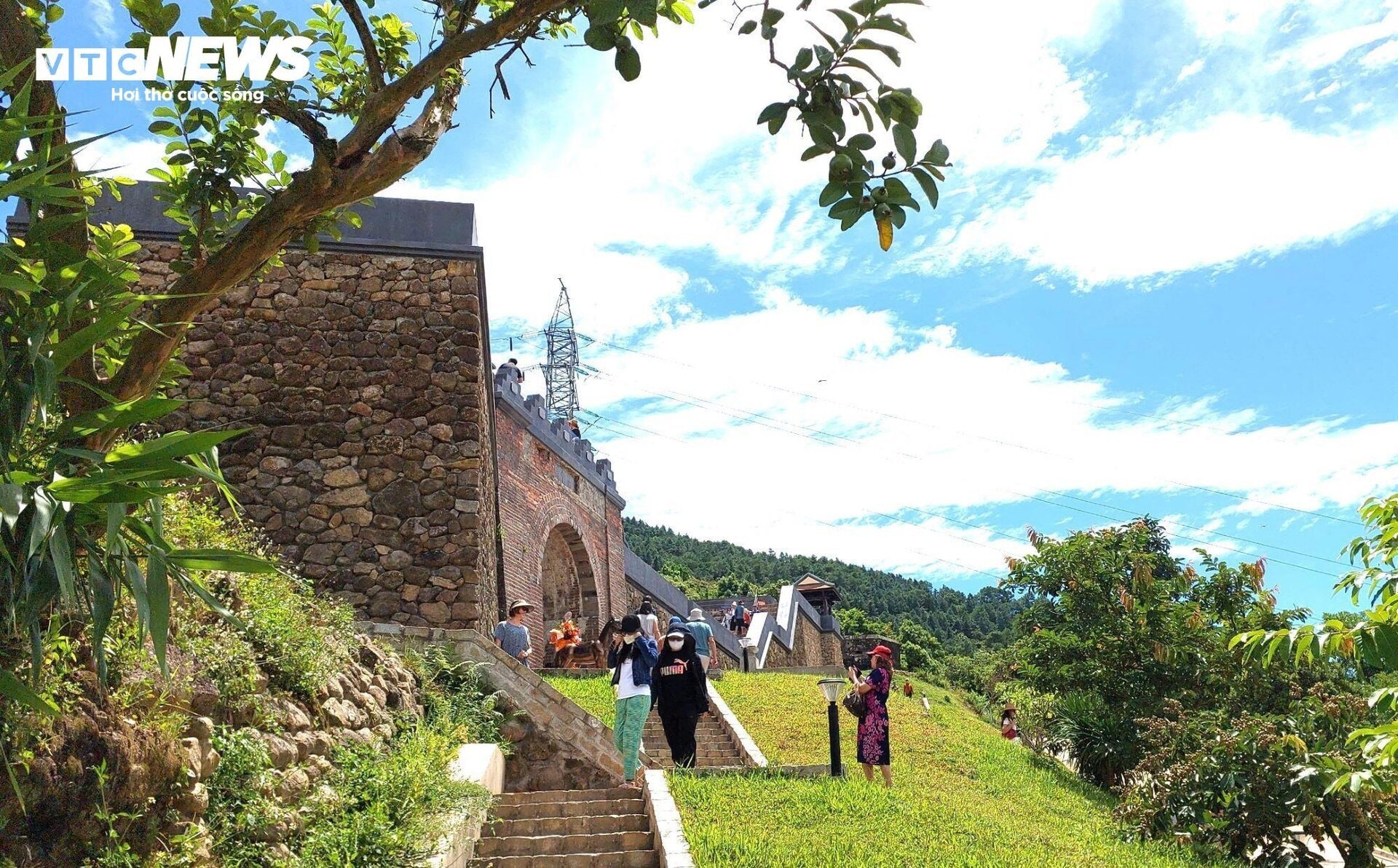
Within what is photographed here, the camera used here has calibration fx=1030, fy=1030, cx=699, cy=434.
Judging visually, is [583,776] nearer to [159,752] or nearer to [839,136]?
[159,752]

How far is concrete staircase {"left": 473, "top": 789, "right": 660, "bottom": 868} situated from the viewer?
6.83 meters

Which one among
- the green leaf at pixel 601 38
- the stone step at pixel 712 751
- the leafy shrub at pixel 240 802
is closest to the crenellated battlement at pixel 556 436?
the stone step at pixel 712 751

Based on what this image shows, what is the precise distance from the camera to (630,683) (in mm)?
8344

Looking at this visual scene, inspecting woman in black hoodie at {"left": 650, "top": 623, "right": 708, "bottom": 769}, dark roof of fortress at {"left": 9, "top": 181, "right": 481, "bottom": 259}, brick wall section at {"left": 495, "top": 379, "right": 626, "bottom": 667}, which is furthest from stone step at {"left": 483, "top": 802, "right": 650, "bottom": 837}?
brick wall section at {"left": 495, "top": 379, "right": 626, "bottom": 667}

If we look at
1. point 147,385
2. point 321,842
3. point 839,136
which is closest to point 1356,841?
point 321,842

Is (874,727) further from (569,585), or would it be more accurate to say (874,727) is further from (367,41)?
(569,585)

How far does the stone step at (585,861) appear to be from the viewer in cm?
678

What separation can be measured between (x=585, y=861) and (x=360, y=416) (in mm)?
5859

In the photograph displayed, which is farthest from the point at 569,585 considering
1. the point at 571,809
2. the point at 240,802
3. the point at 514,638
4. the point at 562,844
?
the point at 240,802

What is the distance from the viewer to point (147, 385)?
173 inches

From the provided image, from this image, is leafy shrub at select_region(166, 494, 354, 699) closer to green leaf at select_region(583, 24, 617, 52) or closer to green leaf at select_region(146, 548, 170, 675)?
green leaf at select_region(146, 548, 170, 675)

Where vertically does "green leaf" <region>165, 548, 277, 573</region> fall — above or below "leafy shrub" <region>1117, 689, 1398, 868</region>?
above

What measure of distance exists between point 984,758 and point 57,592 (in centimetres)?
1184

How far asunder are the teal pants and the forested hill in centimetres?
4356
